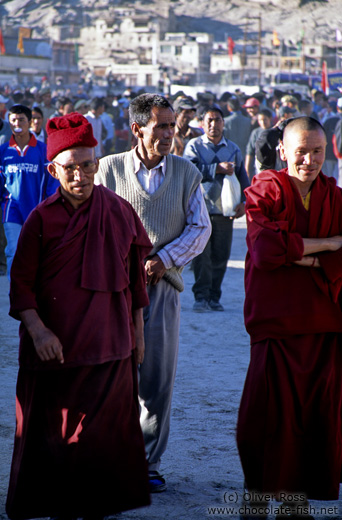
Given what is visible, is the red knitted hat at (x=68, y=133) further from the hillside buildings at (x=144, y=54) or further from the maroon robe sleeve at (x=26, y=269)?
the hillside buildings at (x=144, y=54)

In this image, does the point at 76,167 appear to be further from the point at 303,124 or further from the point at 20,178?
the point at 20,178

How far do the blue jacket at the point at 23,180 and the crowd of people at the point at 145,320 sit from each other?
8.64 ft

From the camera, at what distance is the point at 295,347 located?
311cm

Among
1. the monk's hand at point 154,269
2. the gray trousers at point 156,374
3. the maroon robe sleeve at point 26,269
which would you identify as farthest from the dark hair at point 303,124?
the maroon robe sleeve at point 26,269

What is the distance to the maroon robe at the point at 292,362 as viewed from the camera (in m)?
3.07

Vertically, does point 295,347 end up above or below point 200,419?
above

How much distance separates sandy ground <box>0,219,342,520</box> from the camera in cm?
339

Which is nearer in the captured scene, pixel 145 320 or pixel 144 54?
pixel 145 320

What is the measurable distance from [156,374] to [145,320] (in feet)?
0.83

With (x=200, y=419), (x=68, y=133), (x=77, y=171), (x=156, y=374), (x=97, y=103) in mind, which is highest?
(x=97, y=103)

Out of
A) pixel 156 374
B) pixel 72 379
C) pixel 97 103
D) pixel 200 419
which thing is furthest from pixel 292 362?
pixel 97 103

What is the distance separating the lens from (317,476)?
3.11 metres

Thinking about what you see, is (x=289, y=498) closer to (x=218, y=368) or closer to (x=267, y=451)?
(x=267, y=451)

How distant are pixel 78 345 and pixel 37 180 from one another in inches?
143
